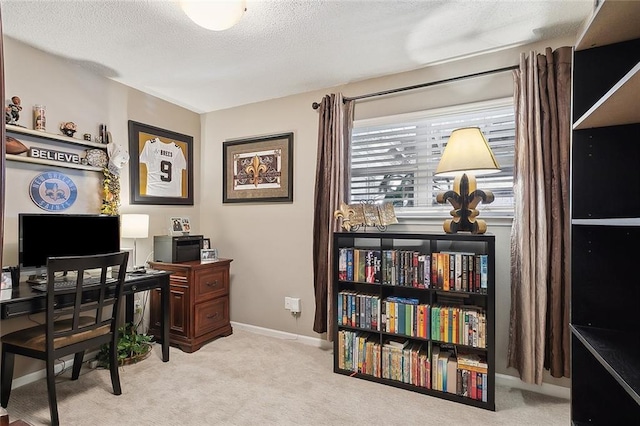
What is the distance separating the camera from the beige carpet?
2.02 meters

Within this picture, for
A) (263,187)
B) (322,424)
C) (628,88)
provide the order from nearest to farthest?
(628,88), (322,424), (263,187)

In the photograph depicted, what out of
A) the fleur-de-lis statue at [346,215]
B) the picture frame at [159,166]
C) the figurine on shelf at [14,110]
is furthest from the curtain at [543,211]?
the figurine on shelf at [14,110]

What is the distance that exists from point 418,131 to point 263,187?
1653mm

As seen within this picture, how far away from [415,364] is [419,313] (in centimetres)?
36

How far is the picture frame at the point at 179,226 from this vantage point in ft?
11.4

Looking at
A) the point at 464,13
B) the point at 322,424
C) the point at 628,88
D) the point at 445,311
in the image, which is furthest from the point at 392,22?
the point at 322,424

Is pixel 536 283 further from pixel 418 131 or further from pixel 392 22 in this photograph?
pixel 392 22

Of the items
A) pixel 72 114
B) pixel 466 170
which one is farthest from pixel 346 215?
pixel 72 114

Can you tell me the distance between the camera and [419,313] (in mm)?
2350

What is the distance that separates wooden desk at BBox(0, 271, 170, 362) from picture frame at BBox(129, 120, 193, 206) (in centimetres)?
86

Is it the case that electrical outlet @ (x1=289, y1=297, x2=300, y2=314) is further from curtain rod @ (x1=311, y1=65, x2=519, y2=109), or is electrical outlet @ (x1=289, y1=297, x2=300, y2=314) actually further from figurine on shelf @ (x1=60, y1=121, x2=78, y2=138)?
figurine on shelf @ (x1=60, y1=121, x2=78, y2=138)

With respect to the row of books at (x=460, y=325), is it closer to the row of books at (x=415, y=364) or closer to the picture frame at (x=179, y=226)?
the row of books at (x=415, y=364)

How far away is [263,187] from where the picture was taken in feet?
11.6

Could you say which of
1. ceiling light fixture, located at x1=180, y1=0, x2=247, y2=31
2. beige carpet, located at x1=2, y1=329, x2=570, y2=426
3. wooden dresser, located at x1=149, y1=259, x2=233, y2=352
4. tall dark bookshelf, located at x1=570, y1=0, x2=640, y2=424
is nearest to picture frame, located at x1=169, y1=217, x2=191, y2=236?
wooden dresser, located at x1=149, y1=259, x2=233, y2=352
